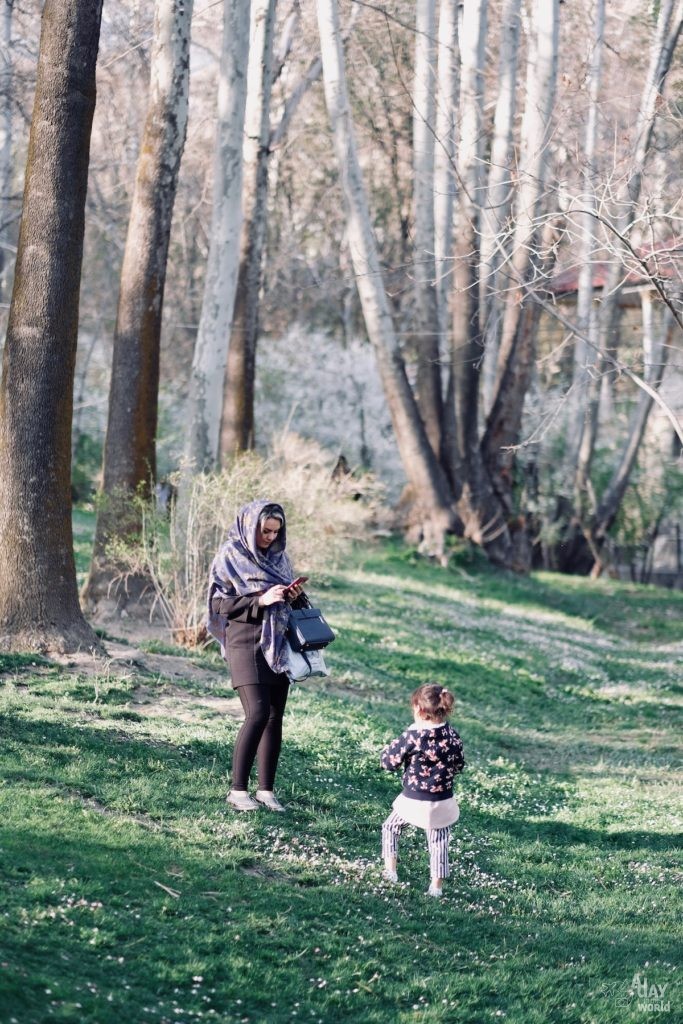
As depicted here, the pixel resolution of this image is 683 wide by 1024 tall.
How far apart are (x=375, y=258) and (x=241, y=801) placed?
14.4 m

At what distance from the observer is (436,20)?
2400 cm

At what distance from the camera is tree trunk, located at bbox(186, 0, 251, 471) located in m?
14.1

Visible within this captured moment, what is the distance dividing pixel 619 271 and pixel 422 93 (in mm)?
6570

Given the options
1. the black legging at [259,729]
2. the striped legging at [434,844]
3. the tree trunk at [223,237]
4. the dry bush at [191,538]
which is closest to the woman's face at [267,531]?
the black legging at [259,729]

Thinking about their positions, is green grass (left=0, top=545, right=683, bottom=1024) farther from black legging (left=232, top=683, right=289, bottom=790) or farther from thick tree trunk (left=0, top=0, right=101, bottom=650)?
thick tree trunk (left=0, top=0, right=101, bottom=650)

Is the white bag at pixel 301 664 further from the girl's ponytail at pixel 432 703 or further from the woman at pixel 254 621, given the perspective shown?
the girl's ponytail at pixel 432 703

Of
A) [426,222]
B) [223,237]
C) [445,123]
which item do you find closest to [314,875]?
[223,237]

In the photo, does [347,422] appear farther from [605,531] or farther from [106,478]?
[106,478]

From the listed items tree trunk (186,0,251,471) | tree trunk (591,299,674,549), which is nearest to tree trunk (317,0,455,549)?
tree trunk (186,0,251,471)

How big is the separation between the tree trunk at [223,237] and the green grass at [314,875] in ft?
11.5

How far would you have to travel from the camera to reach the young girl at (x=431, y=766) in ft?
23.0

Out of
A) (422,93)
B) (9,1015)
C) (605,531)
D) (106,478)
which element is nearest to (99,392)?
(605,531)

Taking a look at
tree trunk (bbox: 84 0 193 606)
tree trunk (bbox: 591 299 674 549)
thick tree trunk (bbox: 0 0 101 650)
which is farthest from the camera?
tree trunk (bbox: 591 299 674 549)

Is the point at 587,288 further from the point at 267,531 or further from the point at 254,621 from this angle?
the point at 254,621
